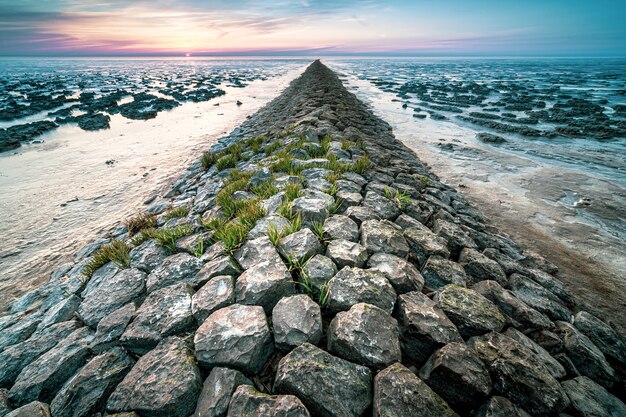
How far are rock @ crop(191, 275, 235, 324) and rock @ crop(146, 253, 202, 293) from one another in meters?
0.39

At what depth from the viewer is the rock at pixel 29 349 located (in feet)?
8.95

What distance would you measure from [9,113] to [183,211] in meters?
24.7

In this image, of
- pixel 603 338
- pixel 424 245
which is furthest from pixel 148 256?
pixel 603 338

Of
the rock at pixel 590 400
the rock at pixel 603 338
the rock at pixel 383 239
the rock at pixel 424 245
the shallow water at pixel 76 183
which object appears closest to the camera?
the rock at pixel 590 400

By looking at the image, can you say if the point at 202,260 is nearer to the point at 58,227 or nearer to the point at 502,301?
the point at 502,301

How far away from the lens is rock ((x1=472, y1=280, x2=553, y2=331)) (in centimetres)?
287

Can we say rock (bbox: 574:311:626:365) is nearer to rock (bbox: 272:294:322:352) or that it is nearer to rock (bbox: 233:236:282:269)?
rock (bbox: 272:294:322:352)

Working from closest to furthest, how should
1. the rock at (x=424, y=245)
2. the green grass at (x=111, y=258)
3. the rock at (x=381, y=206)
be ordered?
1. the rock at (x=424, y=245)
2. the green grass at (x=111, y=258)
3. the rock at (x=381, y=206)

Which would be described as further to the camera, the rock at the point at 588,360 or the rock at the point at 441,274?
the rock at the point at 441,274

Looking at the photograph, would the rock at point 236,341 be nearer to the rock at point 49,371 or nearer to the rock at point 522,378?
the rock at point 49,371

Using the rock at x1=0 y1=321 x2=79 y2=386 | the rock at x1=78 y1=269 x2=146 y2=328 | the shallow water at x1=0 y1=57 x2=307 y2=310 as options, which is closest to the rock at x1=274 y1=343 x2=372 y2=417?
the rock at x1=78 y1=269 x2=146 y2=328

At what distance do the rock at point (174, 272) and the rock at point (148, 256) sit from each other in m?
0.24

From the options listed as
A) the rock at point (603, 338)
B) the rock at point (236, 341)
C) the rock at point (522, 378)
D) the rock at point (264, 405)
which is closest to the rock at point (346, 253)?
the rock at point (236, 341)

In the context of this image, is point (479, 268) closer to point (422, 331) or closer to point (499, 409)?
point (422, 331)
